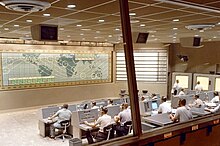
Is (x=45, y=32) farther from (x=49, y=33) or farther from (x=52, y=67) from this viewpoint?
(x=52, y=67)

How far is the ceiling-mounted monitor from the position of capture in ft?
18.6

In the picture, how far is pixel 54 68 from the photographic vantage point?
1341 cm

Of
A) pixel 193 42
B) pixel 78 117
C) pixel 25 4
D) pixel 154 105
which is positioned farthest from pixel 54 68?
pixel 25 4

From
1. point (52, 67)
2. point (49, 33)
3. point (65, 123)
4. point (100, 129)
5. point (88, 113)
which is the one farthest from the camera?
point (52, 67)

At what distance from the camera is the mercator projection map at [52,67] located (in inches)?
472

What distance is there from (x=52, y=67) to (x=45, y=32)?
7679 mm

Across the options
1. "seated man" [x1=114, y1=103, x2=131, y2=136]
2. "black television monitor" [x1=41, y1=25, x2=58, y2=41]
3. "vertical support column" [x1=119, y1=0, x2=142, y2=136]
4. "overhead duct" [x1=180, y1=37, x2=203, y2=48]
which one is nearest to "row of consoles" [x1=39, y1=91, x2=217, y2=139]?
"seated man" [x1=114, y1=103, x2=131, y2=136]

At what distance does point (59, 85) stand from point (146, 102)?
6.30m

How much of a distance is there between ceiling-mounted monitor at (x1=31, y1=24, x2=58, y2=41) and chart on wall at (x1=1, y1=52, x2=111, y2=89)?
655cm

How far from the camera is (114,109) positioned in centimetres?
780

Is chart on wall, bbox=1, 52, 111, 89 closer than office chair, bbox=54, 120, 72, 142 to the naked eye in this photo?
No

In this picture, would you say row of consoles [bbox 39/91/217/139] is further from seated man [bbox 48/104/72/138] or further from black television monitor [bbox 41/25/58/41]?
black television monitor [bbox 41/25/58/41]

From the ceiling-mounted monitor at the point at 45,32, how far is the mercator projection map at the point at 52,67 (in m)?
6.55

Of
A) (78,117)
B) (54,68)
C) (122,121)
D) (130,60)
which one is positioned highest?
(130,60)
